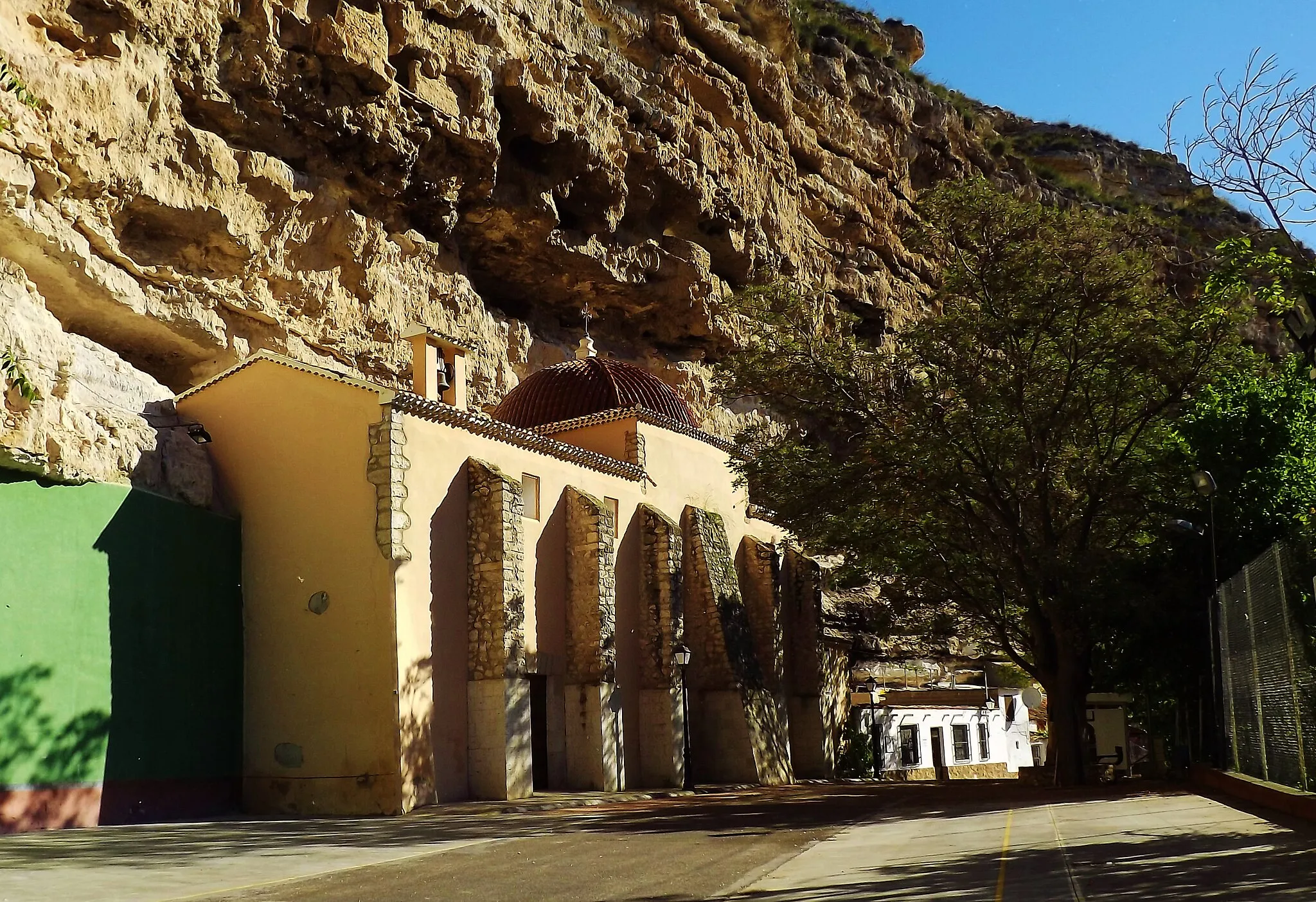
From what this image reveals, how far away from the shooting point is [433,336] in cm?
2322

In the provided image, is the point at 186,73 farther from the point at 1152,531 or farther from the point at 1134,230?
the point at 1152,531

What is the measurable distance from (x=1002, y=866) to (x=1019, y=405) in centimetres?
1122

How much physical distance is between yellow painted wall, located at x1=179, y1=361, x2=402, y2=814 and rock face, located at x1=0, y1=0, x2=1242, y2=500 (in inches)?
82.1

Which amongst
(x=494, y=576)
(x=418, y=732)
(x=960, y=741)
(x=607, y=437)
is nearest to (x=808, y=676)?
(x=607, y=437)

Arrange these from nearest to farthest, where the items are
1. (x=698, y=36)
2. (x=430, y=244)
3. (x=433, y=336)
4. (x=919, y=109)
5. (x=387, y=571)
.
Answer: (x=387, y=571), (x=433, y=336), (x=430, y=244), (x=698, y=36), (x=919, y=109)

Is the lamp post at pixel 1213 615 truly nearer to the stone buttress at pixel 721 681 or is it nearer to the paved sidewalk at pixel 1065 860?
the paved sidewalk at pixel 1065 860

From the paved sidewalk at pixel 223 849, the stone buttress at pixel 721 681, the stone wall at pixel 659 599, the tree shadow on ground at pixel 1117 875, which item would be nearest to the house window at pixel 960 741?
the stone buttress at pixel 721 681

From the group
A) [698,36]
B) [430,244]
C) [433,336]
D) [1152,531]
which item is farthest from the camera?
[698,36]

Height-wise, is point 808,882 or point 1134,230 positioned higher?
point 1134,230

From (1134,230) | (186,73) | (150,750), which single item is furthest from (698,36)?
(150,750)

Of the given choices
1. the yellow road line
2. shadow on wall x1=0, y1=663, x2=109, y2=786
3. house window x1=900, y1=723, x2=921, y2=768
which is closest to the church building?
shadow on wall x1=0, y1=663, x2=109, y2=786

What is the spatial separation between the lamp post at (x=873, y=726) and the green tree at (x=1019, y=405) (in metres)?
10.6

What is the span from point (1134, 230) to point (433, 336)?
1274cm

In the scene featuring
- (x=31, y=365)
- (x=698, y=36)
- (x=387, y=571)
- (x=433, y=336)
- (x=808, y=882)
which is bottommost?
(x=808, y=882)
